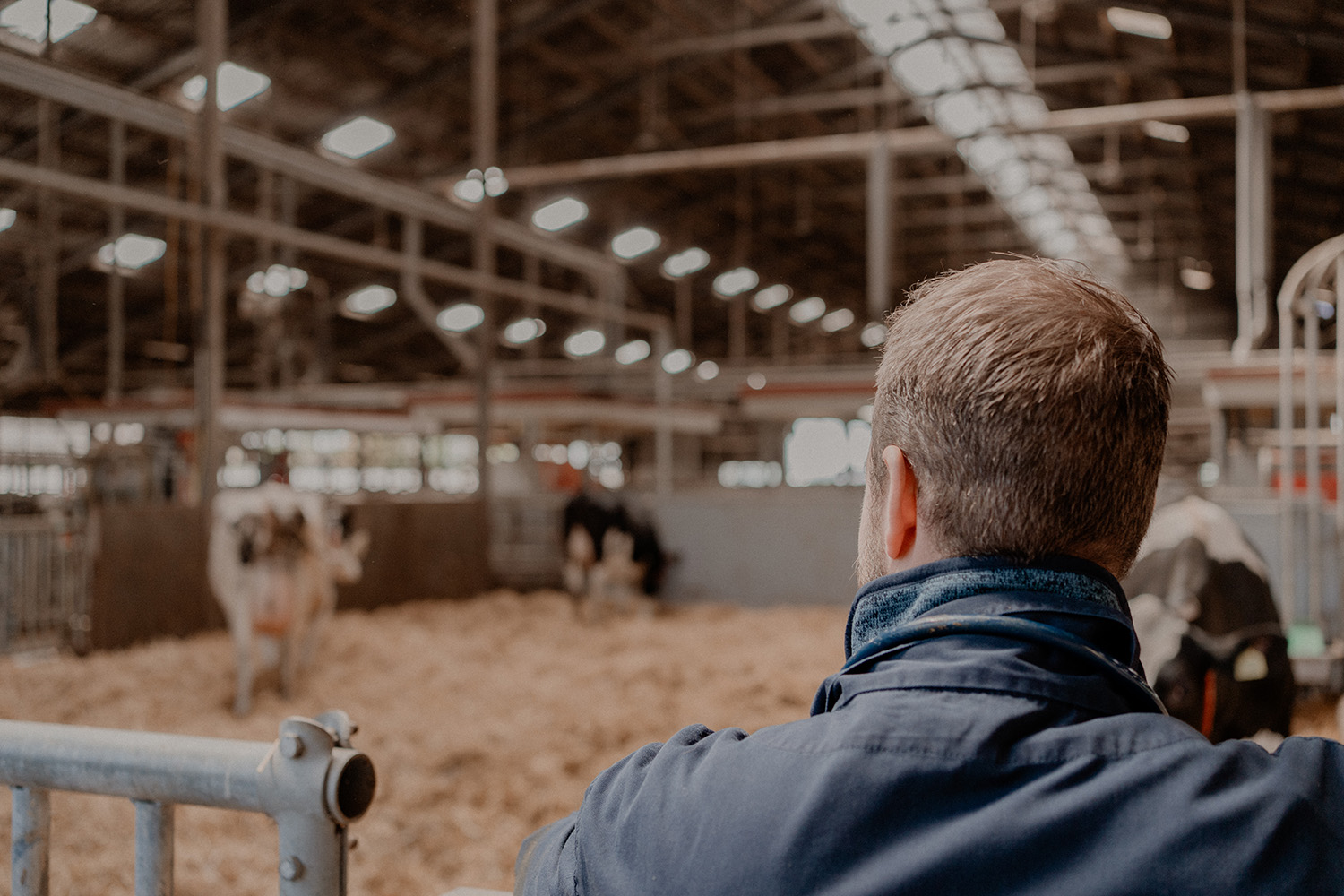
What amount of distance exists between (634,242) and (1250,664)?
17.3 m

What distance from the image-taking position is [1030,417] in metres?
0.77

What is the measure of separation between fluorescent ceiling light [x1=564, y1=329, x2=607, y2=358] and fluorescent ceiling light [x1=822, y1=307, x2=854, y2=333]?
7.09 m

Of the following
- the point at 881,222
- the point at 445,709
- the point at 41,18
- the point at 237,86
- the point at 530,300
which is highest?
the point at 237,86

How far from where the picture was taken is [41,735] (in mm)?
1110

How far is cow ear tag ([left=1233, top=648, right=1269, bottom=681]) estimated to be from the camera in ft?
8.29

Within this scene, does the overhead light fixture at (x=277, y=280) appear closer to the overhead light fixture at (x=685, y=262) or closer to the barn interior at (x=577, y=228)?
the barn interior at (x=577, y=228)

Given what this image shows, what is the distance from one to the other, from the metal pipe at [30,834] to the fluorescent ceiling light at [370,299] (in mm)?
19447

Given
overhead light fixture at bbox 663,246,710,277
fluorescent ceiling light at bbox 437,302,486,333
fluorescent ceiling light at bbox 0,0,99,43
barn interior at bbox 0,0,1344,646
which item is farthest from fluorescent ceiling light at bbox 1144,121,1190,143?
fluorescent ceiling light at bbox 437,302,486,333

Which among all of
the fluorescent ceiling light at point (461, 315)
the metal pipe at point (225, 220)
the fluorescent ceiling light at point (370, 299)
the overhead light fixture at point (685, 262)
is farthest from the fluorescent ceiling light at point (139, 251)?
the overhead light fixture at point (685, 262)

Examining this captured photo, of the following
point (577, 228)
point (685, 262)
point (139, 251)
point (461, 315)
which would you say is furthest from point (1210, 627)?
point (461, 315)

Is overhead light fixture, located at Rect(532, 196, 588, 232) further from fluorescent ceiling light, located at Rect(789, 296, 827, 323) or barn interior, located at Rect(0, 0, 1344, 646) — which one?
fluorescent ceiling light, located at Rect(789, 296, 827, 323)

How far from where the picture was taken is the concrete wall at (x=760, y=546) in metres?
8.46

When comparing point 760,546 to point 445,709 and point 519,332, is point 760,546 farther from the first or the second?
point 519,332

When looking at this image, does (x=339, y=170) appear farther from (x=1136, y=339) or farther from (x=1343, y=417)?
(x=1136, y=339)
